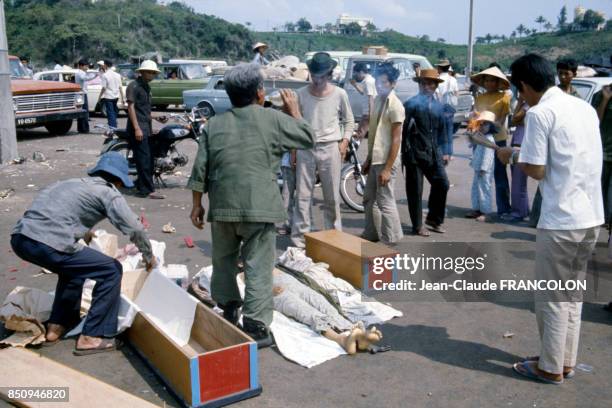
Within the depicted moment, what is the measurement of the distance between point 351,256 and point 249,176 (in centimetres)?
179

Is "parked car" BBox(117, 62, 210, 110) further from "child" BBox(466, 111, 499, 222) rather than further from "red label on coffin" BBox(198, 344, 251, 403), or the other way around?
"red label on coffin" BBox(198, 344, 251, 403)

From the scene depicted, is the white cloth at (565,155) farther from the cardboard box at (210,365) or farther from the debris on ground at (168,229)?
the debris on ground at (168,229)

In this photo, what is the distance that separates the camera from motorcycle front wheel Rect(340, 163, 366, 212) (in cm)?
867

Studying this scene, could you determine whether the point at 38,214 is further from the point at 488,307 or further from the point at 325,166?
the point at 488,307

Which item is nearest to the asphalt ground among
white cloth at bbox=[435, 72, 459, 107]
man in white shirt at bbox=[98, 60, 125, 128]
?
white cloth at bbox=[435, 72, 459, 107]

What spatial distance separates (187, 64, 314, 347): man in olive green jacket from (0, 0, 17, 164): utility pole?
935 cm

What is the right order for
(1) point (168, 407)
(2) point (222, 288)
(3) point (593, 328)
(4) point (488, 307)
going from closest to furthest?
1. (1) point (168, 407)
2. (2) point (222, 288)
3. (3) point (593, 328)
4. (4) point (488, 307)

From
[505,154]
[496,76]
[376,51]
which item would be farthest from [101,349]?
[376,51]

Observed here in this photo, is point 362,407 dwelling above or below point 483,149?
below

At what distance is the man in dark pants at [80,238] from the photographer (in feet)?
14.0

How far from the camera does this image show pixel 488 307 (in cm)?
545

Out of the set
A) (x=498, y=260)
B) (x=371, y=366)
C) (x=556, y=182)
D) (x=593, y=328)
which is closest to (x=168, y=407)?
(x=371, y=366)

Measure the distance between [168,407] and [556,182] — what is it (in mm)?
2693

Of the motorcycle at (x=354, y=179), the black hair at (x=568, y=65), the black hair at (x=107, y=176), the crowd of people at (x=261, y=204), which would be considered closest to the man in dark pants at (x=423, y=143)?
the motorcycle at (x=354, y=179)
